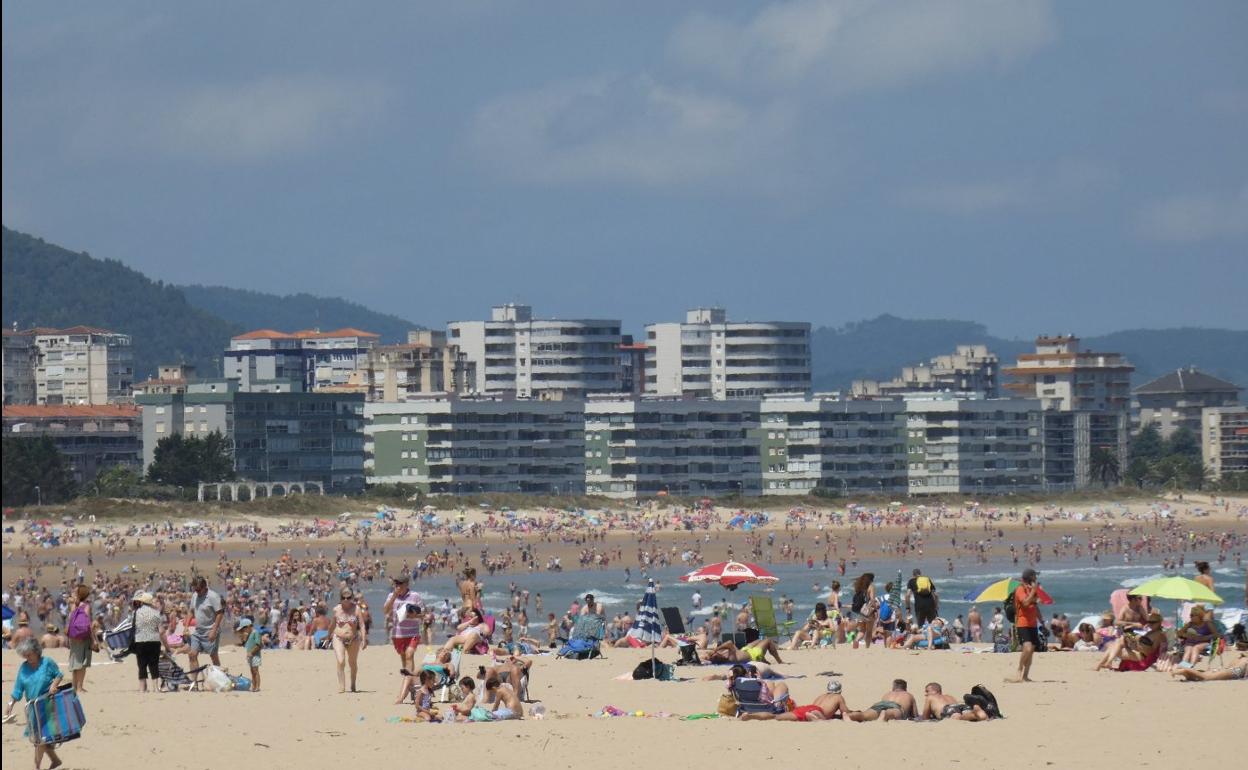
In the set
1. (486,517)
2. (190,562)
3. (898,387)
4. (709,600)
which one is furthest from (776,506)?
(898,387)

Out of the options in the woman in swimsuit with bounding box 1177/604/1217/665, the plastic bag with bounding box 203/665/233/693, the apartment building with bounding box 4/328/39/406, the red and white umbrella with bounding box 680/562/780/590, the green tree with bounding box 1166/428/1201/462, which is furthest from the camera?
the apartment building with bounding box 4/328/39/406

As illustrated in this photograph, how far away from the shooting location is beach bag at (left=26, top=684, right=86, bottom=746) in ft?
46.6

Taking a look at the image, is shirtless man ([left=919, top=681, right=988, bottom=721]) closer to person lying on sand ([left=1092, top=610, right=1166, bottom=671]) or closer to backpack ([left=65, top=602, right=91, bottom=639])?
person lying on sand ([left=1092, top=610, right=1166, bottom=671])

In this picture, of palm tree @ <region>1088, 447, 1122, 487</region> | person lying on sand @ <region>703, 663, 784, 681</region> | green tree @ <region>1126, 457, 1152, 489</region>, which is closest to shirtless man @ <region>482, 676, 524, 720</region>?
person lying on sand @ <region>703, 663, 784, 681</region>

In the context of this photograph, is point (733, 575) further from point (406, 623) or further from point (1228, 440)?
point (1228, 440)

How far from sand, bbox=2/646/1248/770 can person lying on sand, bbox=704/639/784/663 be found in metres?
0.64

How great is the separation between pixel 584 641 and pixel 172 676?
6.29 m

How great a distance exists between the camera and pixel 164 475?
10575cm

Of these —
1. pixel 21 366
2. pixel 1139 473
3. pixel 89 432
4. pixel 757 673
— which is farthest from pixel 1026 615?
pixel 21 366

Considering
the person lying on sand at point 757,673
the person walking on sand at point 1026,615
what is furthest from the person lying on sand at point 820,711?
the person walking on sand at point 1026,615

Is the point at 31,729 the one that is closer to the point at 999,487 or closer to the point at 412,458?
the point at 412,458

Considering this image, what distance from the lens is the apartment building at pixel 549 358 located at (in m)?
155

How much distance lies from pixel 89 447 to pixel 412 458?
32156 mm

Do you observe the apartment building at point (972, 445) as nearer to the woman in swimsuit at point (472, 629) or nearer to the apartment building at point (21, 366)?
the apartment building at point (21, 366)
